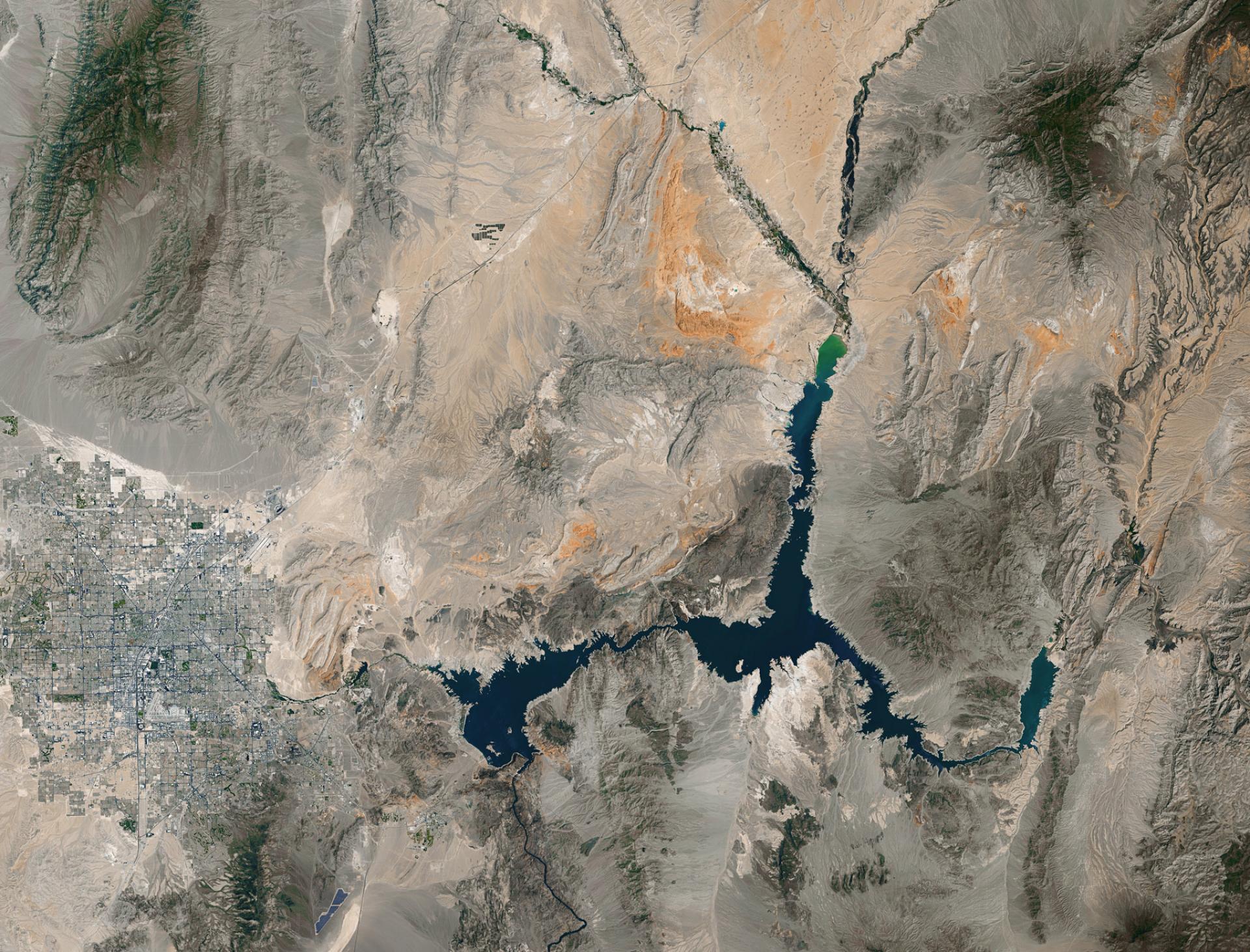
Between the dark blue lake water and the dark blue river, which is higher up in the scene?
the dark blue river

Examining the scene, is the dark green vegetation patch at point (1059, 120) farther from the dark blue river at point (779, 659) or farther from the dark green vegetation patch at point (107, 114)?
the dark green vegetation patch at point (107, 114)

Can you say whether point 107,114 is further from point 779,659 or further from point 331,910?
point 779,659

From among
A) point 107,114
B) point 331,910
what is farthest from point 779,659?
point 107,114

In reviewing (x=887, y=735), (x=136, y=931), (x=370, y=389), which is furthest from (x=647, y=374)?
(x=136, y=931)

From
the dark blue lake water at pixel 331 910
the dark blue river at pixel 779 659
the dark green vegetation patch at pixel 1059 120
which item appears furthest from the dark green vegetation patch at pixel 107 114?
the dark green vegetation patch at pixel 1059 120

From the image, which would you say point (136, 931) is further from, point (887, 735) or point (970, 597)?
point (970, 597)

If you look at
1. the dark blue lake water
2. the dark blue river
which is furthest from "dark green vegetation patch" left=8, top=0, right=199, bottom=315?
the dark blue lake water

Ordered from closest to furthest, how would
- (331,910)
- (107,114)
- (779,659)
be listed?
1. (107,114)
2. (331,910)
3. (779,659)

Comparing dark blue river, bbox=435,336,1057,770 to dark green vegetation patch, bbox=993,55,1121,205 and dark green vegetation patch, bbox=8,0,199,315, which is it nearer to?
dark green vegetation patch, bbox=993,55,1121,205
